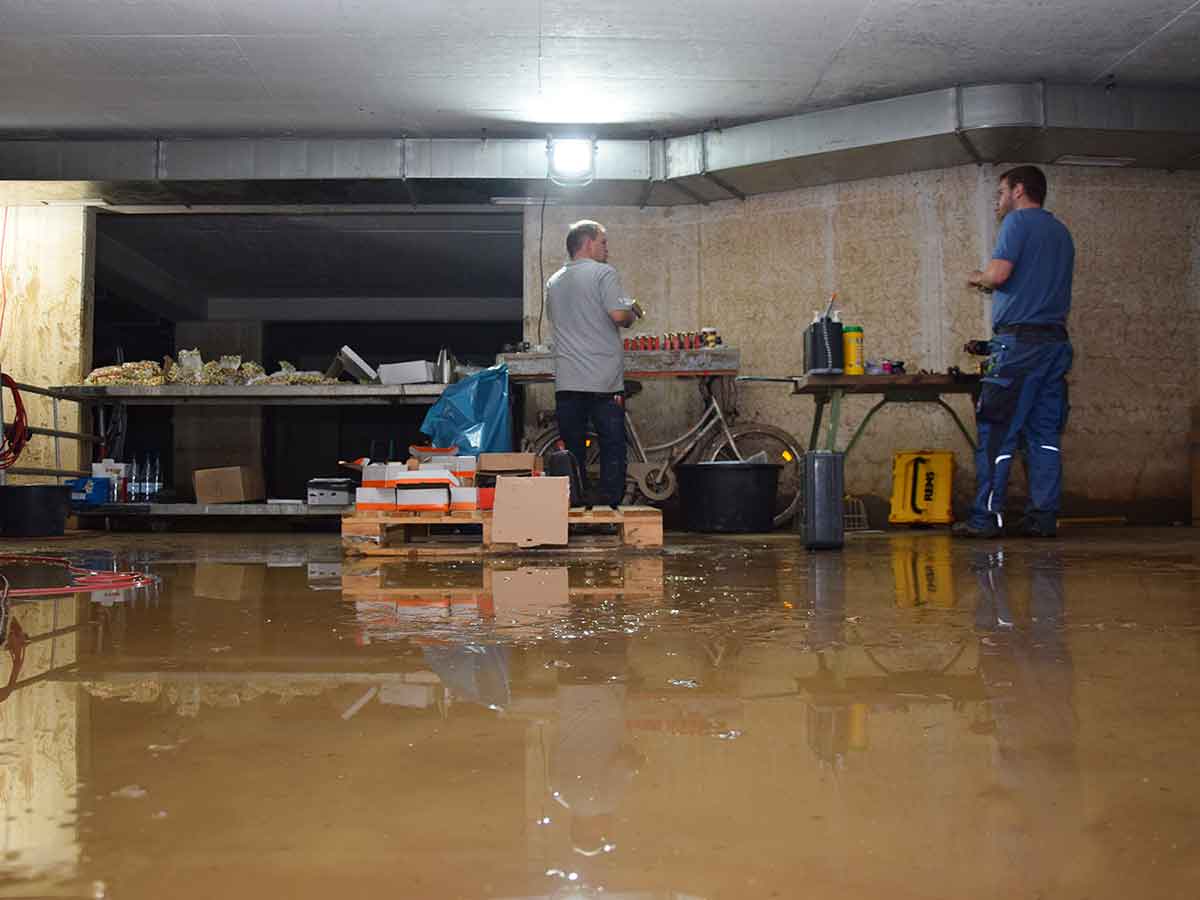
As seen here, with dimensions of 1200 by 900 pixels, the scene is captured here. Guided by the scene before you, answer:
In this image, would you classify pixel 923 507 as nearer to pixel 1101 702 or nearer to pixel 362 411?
pixel 1101 702

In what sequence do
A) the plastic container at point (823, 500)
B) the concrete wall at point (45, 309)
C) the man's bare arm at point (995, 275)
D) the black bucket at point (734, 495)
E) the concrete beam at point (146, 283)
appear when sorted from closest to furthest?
1. the plastic container at point (823, 500)
2. the man's bare arm at point (995, 275)
3. the black bucket at point (734, 495)
4. the concrete wall at point (45, 309)
5. the concrete beam at point (146, 283)

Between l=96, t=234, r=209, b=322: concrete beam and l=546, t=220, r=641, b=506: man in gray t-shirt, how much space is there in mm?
7098

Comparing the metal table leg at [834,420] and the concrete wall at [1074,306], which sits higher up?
the concrete wall at [1074,306]

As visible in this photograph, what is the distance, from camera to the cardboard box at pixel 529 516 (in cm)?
466

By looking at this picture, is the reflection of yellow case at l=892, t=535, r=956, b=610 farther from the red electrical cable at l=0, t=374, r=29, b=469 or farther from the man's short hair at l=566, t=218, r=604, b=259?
the red electrical cable at l=0, t=374, r=29, b=469

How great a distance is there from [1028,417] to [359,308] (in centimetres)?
1071

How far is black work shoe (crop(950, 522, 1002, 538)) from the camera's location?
5602 mm

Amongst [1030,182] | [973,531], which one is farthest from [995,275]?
[973,531]

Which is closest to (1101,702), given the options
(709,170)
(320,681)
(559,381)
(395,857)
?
(395,857)

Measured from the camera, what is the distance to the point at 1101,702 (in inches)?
60.2

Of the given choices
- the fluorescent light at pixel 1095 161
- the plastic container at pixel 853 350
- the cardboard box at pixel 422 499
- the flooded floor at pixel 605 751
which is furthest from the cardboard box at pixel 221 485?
the fluorescent light at pixel 1095 161

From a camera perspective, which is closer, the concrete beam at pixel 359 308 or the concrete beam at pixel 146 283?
the concrete beam at pixel 146 283

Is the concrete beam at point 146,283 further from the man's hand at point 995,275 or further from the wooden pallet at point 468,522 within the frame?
the man's hand at point 995,275

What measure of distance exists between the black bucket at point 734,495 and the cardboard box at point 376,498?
2474 millimetres
